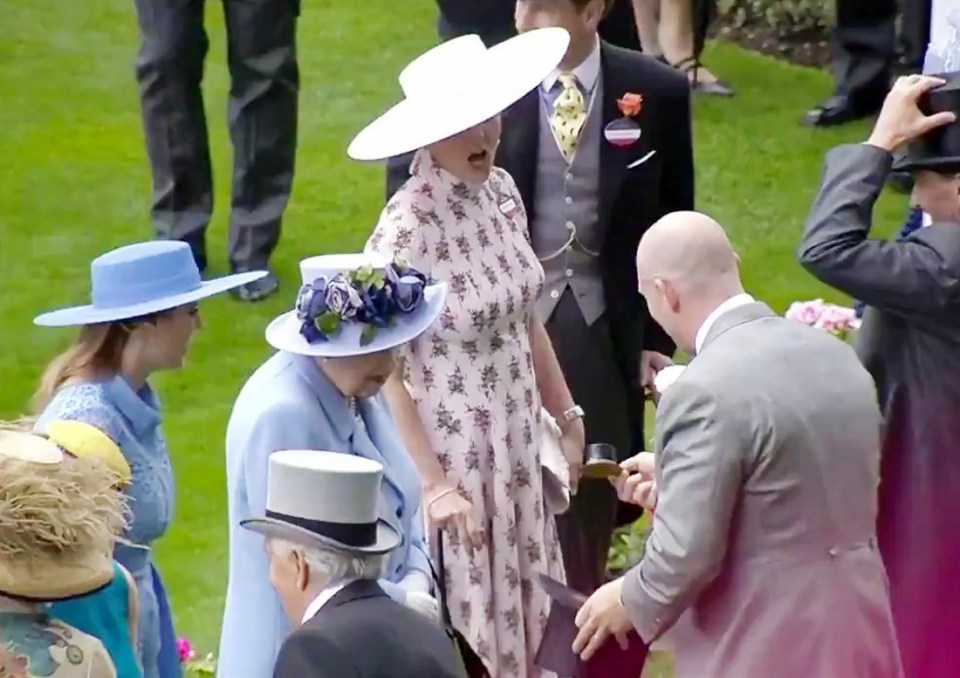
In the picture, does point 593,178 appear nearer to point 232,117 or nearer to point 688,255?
point 688,255

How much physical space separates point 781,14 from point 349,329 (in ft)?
30.1

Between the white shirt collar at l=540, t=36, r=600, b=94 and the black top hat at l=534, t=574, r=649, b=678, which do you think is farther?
the white shirt collar at l=540, t=36, r=600, b=94

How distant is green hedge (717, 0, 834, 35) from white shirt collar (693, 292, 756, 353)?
8995 millimetres

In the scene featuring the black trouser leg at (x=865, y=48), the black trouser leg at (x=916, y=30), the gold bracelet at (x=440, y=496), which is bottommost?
the black trouser leg at (x=865, y=48)

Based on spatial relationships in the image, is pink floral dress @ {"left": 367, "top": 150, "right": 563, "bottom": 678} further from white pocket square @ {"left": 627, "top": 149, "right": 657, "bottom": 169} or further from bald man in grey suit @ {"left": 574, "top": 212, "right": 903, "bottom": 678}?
bald man in grey suit @ {"left": 574, "top": 212, "right": 903, "bottom": 678}

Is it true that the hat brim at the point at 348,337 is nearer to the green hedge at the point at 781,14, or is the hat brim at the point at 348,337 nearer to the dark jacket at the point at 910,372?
the dark jacket at the point at 910,372

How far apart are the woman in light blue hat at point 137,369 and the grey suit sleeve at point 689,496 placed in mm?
1311

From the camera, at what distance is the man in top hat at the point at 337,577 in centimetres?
322

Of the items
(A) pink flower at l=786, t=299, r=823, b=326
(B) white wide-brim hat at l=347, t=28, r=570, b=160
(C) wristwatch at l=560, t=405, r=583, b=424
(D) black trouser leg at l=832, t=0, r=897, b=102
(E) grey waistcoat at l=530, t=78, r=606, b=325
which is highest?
(B) white wide-brim hat at l=347, t=28, r=570, b=160

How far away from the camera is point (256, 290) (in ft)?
27.7

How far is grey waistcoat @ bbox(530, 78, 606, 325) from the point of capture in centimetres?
544

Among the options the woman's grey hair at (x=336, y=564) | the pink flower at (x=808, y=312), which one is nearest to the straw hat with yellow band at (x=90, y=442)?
the woman's grey hair at (x=336, y=564)

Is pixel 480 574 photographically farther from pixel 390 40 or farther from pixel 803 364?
pixel 390 40

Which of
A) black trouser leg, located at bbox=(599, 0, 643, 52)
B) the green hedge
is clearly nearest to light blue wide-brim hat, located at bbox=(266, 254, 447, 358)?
black trouser leg, located at bbox=(599, 0, 643, 52)
